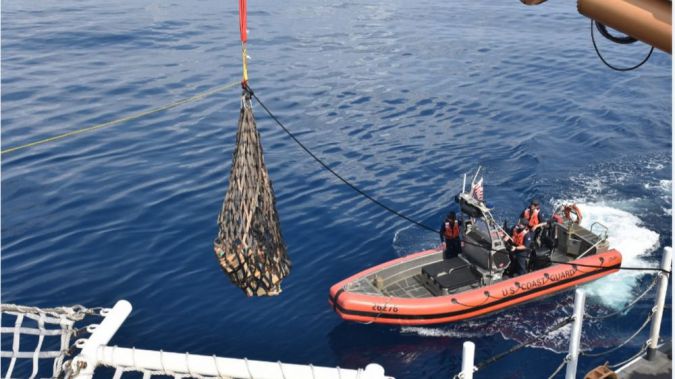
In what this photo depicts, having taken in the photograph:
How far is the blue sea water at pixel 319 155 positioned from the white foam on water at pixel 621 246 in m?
0.08

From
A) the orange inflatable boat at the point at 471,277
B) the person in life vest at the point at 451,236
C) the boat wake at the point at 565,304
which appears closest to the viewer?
the orange inflatable boat at the point at 471,277

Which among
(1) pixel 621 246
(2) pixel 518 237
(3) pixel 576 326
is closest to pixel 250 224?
(3) pixel 576 326

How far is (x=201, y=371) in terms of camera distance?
787 centimetres

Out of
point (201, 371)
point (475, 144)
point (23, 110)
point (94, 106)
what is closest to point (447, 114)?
point (475, 144)

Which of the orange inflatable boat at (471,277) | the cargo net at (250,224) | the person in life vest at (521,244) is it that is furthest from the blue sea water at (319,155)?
the cargo net at (250,224)

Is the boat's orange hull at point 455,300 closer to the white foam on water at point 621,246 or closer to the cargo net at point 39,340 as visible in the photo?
the white foam on water at point 621,246

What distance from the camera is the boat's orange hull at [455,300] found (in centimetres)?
1770

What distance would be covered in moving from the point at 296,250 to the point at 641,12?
1808 centimetres

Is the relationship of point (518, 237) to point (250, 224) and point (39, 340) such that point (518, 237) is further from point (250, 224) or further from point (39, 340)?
point (39, 340)

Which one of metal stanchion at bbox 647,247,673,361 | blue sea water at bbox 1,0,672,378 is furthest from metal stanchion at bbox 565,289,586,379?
blue sea water at bbox 1,0,672,378

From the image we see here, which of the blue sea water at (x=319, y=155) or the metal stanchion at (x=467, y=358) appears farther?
the blue sea water at (x=319, y=155)

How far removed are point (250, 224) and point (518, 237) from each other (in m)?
11.2

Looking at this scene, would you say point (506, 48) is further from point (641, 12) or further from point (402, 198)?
point (641, 12)

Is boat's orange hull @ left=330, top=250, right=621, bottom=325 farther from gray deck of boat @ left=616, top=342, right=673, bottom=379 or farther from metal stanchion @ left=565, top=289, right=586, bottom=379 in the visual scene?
metal stanchion @ left=565, top=289, right=586, bottom=379
